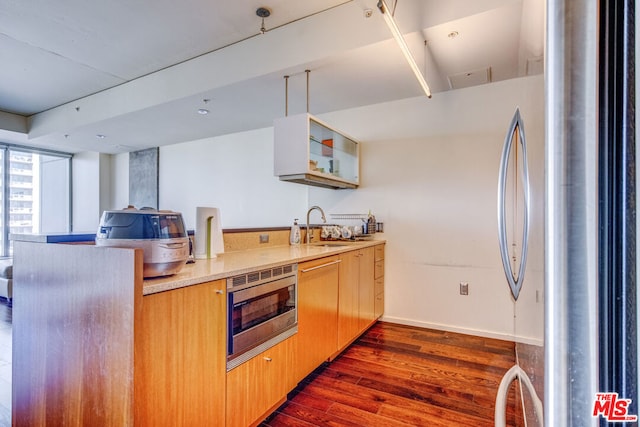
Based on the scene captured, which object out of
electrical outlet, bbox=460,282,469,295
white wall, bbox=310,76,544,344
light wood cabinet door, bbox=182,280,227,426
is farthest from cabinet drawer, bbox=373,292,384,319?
light wood cabinet door, bbox=182,280,227,426

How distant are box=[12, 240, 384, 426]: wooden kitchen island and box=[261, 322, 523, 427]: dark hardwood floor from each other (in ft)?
1.18

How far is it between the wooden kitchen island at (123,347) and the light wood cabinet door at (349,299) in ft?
2.92

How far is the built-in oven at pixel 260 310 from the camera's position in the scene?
1480mm

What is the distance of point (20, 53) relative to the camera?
10.2 ft

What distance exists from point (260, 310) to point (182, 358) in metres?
0.50

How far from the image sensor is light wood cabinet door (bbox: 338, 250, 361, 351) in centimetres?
254

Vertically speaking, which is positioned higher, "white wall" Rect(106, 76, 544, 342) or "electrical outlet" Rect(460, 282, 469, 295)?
"white wall" Rect(106, 76, 544, 342)

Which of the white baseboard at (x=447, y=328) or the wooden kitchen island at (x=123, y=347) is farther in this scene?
the white baseboard at (x=447, y=328)

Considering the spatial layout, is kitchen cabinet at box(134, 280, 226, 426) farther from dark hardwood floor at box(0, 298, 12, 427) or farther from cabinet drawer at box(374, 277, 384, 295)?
cabinet drawer at box(374, 277, 384, 295)

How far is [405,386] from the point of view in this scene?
7.03 ft

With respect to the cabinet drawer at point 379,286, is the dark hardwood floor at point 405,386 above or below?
below

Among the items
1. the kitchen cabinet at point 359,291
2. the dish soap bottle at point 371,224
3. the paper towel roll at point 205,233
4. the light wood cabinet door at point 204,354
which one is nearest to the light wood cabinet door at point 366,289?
the kitchen cabinet at point 359,291

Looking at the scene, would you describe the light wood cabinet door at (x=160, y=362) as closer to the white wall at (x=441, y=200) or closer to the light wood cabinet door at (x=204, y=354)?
the light wood cabinet door at (x=204, y=354)

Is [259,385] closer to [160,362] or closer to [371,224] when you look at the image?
[160,362]
